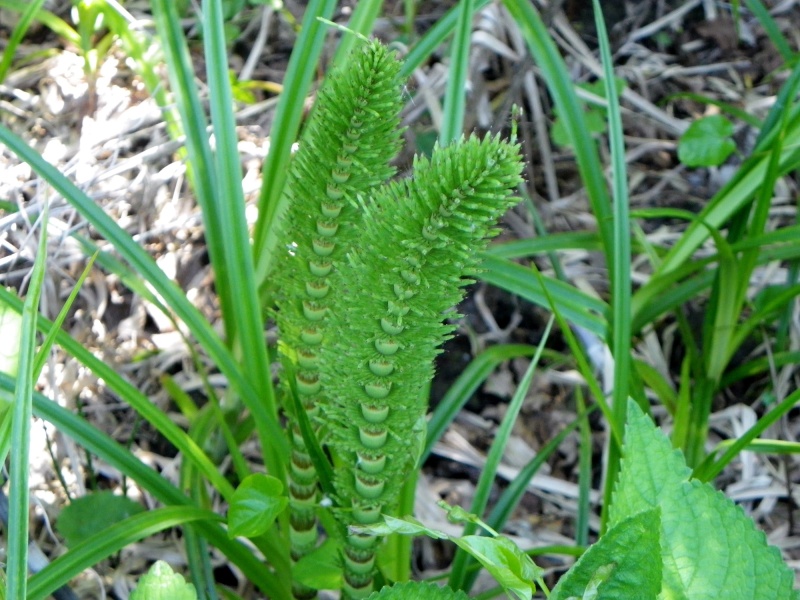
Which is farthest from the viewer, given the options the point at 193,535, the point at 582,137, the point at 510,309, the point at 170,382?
the point at 510,309

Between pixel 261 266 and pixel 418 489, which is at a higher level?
pixel 261 266

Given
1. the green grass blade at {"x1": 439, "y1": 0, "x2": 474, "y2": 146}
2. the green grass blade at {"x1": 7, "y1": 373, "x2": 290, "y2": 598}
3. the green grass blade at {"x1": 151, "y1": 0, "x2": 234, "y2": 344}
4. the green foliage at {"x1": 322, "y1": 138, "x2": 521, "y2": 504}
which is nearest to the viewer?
the green foliage at {"x1": 322, "y1": 138, "x2": 521, "y2": 504}

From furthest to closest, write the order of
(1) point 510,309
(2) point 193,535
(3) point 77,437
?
(1) point 510,309
(2) point 193,535
(3) point 77,437

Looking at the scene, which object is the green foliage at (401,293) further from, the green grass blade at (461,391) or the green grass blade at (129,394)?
the green grass blade at (461,391)

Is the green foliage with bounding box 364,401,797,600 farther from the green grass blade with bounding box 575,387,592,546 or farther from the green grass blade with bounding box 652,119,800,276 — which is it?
the green grass blade with bounding box 652,119,800,276

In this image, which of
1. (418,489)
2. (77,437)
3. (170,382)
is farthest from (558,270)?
(77,437)

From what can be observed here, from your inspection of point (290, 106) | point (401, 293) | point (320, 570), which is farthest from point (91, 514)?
point (401, 293)

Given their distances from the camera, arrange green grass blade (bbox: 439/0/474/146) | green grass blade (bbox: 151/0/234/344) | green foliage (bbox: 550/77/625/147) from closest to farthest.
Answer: green grass blade (bbox: 439/0/474/146) < green grass blade (bbox: 151/0/234/344) < green foliage (bbox: 550/77/625/147)

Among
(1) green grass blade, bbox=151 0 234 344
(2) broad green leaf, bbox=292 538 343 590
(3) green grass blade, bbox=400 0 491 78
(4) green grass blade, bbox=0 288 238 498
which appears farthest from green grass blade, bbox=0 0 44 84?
(2) broad green leaf, bbox=292 538 343 590

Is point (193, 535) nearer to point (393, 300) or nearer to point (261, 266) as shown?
point (261, 266)
